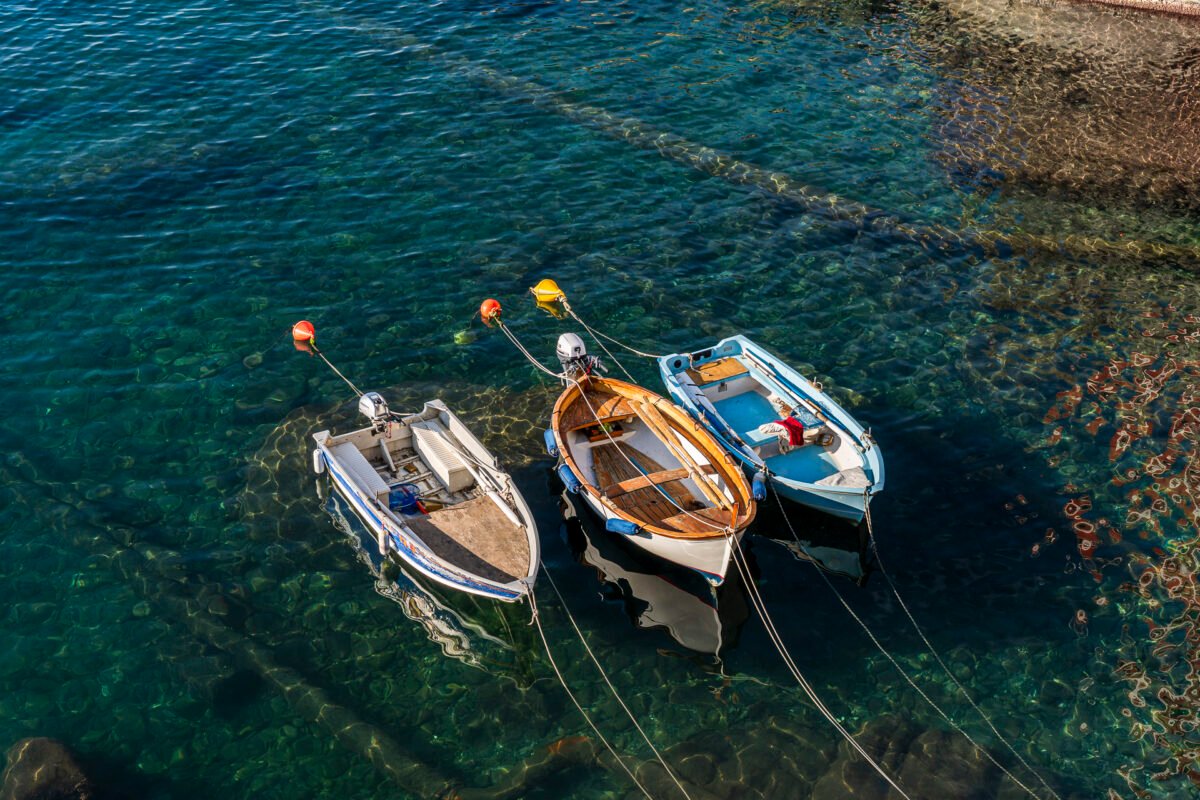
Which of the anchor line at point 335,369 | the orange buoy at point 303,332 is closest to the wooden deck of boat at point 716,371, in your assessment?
the anchor line at point 335,369

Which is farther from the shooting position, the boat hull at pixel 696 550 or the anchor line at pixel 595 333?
the anchor line at pixel 595 333

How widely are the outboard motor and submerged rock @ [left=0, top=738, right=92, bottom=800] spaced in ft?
51.4

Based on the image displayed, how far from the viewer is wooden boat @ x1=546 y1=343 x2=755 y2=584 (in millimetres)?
25172

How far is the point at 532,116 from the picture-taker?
4578 cm

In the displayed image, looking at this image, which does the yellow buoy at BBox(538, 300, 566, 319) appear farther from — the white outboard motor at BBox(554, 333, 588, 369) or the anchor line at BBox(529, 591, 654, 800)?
the anchor line at BBox(529, 591, 654, 800)

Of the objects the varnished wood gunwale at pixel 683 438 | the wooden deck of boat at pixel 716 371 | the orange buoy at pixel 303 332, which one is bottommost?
the wooden deck of boat at pixel 716 371

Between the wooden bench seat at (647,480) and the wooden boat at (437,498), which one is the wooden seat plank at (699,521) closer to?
the wooden bench seat at (647,480)

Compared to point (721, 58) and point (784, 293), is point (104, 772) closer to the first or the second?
point (784, 293)

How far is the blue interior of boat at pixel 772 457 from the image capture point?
28.3 meters

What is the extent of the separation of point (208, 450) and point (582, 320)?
1282cm

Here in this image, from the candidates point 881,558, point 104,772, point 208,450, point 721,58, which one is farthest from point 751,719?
point 721,58

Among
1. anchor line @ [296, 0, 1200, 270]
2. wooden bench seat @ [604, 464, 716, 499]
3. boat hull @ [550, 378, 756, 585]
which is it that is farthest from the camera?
anchor line @ [296, 0, 1200, 270]

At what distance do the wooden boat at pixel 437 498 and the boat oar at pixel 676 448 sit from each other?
15.1 feet

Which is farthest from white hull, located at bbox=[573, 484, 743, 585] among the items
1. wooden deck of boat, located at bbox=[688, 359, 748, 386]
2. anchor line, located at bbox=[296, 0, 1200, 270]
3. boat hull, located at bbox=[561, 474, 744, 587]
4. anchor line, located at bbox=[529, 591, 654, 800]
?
anchor line, located at bbox=[296, 0, 1200, 270]
